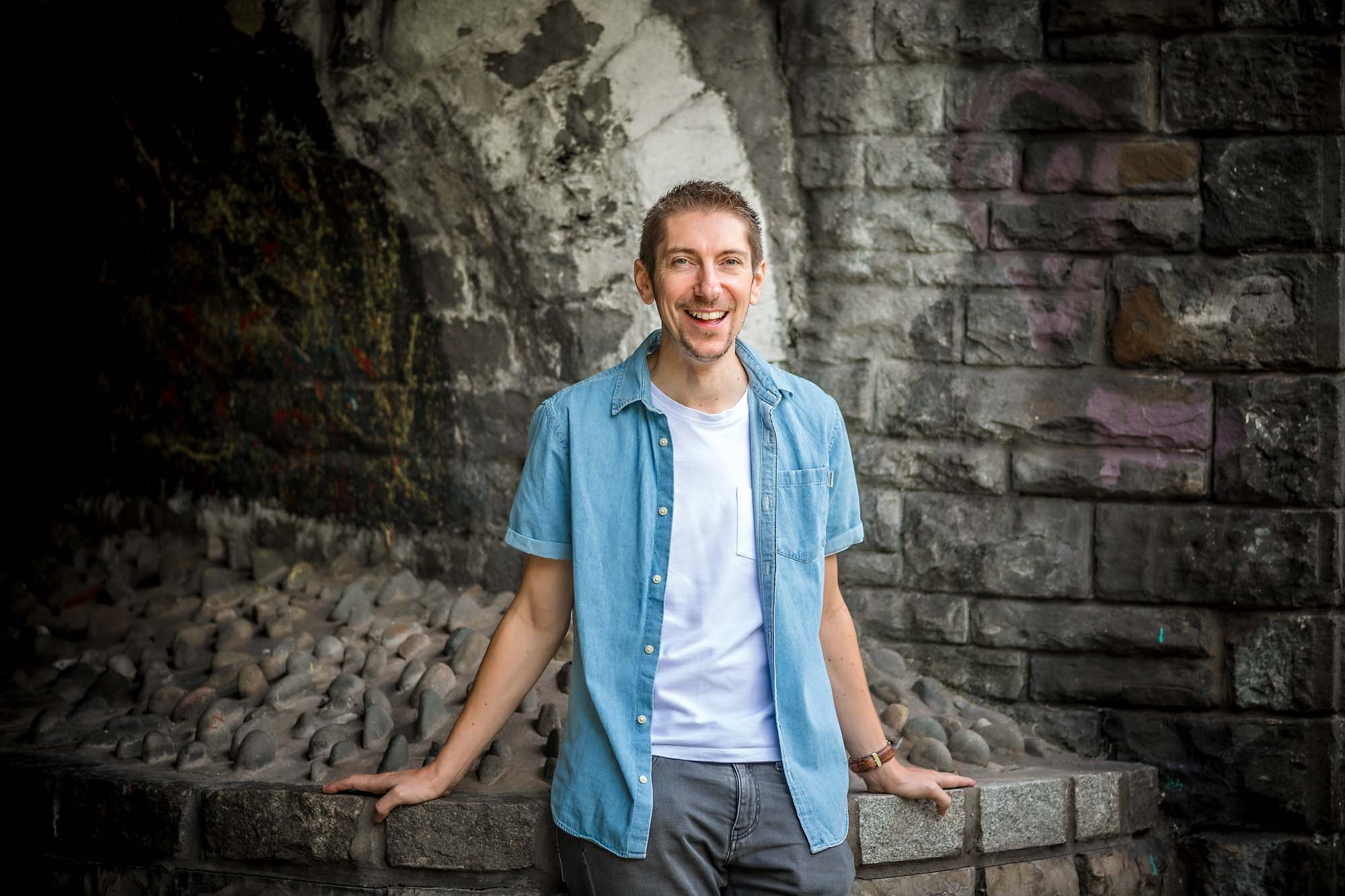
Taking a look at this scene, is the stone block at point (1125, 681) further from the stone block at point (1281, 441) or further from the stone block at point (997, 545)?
the stone block at point (1281, 441)

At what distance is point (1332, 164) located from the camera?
11.1 ft

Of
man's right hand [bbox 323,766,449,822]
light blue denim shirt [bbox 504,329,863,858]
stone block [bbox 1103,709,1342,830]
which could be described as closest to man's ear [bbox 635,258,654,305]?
light blue denim shirt [bbox 504,329,863,858]

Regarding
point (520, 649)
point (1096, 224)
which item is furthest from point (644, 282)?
point (1096, 224)

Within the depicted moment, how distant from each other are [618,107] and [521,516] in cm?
183

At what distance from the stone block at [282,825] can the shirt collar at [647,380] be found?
1.23 m

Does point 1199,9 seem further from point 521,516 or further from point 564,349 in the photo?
point 521,516

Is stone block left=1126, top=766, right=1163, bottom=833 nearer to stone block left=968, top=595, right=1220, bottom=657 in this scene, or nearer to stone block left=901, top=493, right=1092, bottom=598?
stone block left=968, top=595, right=1220, bottom=657

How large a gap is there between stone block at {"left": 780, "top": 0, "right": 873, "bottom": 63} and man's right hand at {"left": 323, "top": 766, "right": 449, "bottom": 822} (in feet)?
7.76

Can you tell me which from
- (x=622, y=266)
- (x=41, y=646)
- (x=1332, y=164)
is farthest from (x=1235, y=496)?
(x=41, y=646)

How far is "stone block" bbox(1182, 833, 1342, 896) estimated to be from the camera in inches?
135

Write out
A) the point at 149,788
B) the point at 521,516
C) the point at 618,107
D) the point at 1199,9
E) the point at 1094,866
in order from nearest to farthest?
the point at 521,516 → the point at 149,788 → the point at 1094,866 → the point at 1199,9 → the point at 618,107

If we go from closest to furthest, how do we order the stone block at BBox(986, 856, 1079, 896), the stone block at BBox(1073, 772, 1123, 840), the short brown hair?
the short brown hair < the stone block at BBox(986, 856, 1079, 896) < the stone block at BBox(1073, 772, 1123, 840)

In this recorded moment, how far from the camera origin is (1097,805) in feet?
10.6

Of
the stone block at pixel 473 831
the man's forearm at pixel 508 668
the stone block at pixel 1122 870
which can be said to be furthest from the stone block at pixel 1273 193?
the stone block at pixel 473 831
